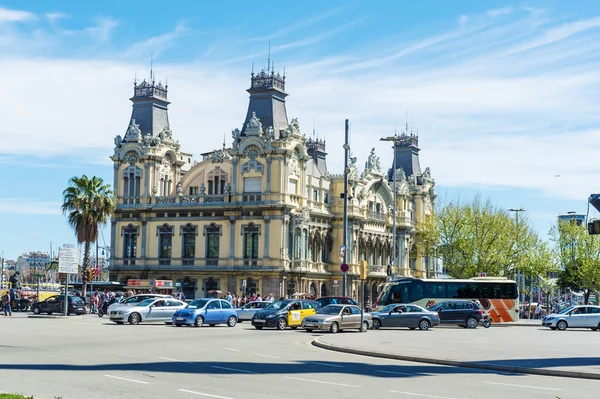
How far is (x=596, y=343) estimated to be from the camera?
32062 millimetres

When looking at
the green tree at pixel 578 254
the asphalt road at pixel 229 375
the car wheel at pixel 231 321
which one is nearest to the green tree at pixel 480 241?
the green tree at pixel 578 254

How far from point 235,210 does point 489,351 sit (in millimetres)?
48107

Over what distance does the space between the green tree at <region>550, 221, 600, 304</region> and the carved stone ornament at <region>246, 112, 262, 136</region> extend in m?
31.7

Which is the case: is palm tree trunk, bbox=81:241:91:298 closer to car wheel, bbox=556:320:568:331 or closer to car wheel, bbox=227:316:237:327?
car wheel, bbox=227:316:237:327

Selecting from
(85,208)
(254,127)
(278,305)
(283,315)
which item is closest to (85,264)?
(85,208)

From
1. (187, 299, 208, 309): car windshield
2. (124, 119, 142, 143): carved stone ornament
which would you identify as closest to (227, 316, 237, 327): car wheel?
(187, 299, 208, 309): car windshield

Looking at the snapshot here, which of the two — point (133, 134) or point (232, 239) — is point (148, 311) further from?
point (133, 134)

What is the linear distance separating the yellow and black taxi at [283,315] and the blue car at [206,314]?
1.64 meters

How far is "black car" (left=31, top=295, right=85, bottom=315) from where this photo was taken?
2058 inches

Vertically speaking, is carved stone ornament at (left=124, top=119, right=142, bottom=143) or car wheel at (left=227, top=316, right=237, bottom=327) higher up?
carved stone ornament at (left=124, top=119, right=142, bottom=143)

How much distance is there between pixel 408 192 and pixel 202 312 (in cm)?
5775

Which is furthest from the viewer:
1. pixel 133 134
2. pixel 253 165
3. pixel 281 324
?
pixel 133 134

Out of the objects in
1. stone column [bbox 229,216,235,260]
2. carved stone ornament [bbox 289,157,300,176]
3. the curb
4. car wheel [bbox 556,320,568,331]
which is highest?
carved stone ornament [bbox 289,157,300,176]

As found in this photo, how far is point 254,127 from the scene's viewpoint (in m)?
72.6
